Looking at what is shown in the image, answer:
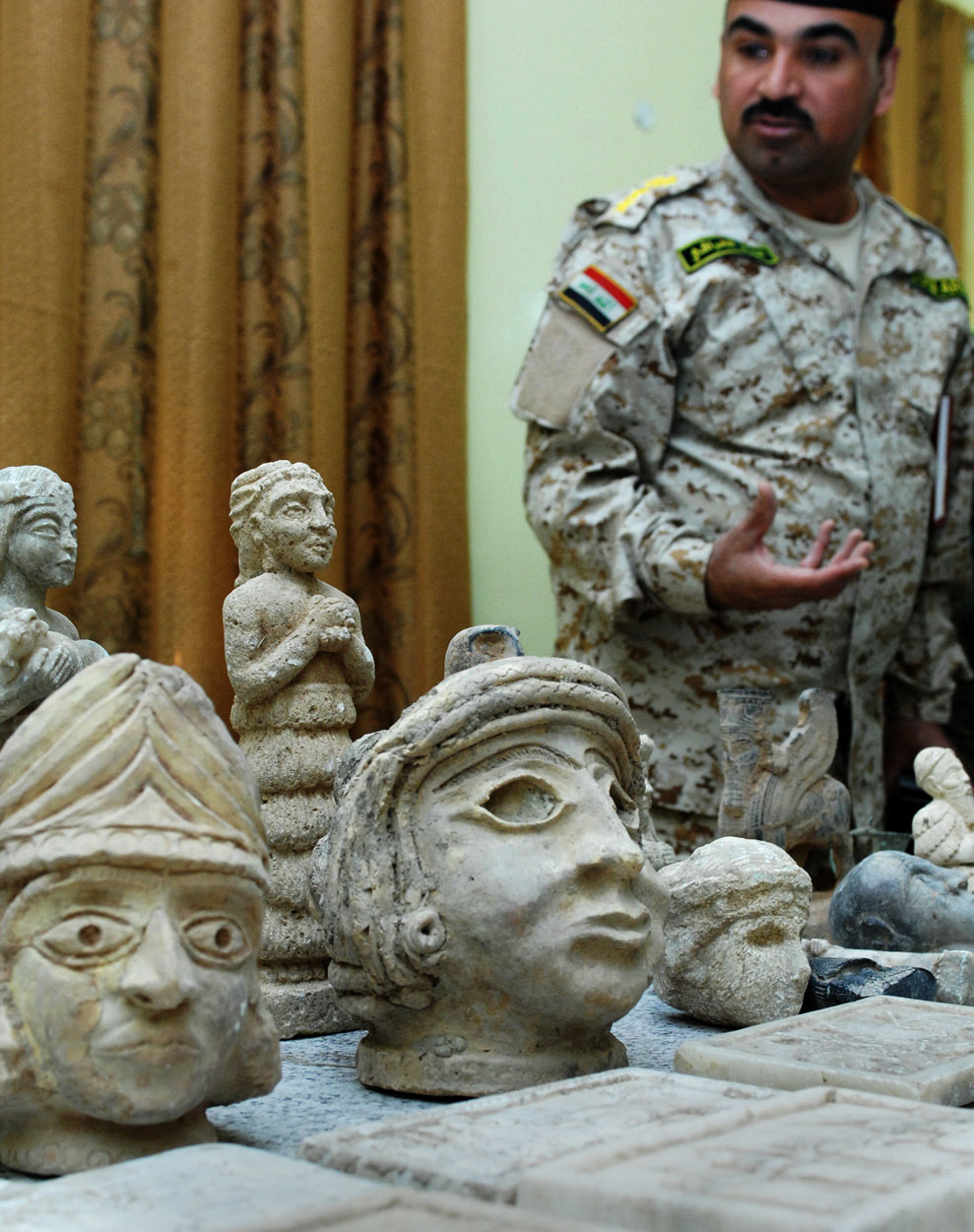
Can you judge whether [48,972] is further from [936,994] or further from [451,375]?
[451,375]

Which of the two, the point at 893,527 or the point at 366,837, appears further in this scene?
the point at 893,527

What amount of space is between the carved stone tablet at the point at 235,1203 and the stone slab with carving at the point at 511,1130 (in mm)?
48

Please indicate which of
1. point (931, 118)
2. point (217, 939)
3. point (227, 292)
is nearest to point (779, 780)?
point (217, 939)

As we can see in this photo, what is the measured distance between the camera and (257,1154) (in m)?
1.34

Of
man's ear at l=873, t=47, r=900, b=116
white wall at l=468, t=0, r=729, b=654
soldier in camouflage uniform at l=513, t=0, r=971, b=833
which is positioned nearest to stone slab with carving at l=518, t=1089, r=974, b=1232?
soldier in camouflage uniform at l=513, t=0, r=971, b=833

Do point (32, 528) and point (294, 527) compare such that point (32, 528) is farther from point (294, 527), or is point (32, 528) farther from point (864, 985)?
point (864, 985)

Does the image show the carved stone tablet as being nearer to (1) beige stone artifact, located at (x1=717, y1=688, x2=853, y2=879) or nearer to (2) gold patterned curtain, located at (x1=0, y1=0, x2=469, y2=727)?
(1) beige stone artifact, located at (x1=717, y1=688, x2=853, y2=879)

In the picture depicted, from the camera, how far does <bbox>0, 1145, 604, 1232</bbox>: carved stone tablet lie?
3.78ft

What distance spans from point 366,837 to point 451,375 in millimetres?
2371

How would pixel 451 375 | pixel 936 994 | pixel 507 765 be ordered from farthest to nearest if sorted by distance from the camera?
pixel 451 375 → pixel 936 994 → pixel 507 765

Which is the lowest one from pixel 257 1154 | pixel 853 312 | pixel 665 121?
pixel 257 1154

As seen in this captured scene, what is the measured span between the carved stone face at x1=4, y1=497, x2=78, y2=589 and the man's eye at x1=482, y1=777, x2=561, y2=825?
754mm

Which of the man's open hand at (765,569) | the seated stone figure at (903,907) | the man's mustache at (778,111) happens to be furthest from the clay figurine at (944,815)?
the man's mustache at (778,111)

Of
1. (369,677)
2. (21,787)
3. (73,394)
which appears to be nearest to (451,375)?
(73,394)
